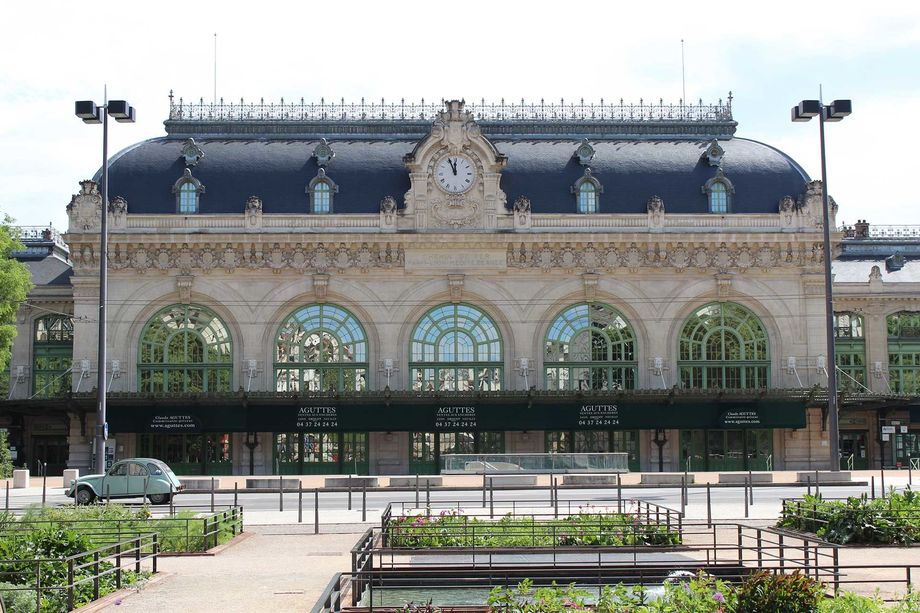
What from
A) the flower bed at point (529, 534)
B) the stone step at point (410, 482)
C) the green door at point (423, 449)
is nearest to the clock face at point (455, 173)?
the green door at point (423, 449)

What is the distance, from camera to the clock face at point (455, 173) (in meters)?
53.0

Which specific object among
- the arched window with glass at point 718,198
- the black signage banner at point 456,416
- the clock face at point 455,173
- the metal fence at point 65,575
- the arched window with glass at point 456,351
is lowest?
the metal fence at point 65,575

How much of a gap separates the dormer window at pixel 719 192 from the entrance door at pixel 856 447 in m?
13.0

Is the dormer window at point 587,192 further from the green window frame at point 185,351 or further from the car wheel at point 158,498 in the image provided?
the car wheel at point 158,498

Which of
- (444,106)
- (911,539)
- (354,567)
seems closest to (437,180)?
(444,106)

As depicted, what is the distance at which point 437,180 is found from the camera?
53.0 metres

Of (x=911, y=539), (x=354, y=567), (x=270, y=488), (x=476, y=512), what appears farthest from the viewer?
(x=270, y=488)

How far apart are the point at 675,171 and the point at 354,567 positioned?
42115mm

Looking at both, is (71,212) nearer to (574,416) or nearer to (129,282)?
(129,282)

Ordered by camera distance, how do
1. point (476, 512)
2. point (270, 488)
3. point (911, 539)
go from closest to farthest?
point (911, 539)
point (476, 512)
point (270, 488)

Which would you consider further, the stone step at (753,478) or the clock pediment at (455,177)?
the clock pediment at (455,177)

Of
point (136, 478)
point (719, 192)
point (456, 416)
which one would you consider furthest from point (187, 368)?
point (719, 192)

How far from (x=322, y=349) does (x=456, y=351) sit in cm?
605

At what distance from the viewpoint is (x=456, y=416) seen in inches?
2020
